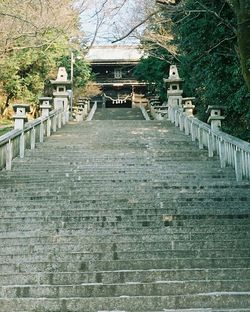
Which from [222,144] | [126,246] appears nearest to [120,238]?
[126,246]

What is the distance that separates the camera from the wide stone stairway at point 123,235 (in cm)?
503

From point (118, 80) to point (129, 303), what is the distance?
108 feet

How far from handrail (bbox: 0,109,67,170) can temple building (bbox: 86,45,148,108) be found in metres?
18.9

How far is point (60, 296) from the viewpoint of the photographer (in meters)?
5.04

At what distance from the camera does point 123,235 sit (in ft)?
22.1

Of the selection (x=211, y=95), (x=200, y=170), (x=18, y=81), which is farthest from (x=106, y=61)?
(x=200, y=170)

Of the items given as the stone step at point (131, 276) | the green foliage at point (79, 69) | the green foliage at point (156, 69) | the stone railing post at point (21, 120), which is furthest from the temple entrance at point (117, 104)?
the stone step at point (131, 276)

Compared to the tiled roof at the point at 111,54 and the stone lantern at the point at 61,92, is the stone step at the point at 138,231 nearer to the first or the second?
the stone lantern at the point at 61,92

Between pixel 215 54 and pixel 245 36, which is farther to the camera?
pixel 215 54

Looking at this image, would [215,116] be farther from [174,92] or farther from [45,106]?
[174,92]

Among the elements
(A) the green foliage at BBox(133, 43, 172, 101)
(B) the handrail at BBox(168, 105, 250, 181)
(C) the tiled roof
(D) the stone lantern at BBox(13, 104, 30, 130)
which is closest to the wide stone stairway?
(B) the handrail at BBox(168, 105, 250, 181)

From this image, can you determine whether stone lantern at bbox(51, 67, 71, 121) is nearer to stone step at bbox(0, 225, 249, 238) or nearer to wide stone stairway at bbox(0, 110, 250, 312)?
wide stone stairway at bbox(0, 110, 250, 312)

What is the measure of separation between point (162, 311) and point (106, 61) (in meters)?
33.6

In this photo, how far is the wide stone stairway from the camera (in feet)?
16.5
